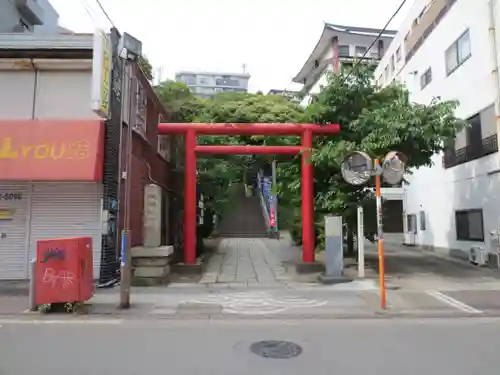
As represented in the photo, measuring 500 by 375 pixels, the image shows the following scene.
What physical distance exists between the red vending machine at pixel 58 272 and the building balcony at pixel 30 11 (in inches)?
607

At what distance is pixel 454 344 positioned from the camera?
6.38 meters

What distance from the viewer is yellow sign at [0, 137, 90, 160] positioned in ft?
35.8

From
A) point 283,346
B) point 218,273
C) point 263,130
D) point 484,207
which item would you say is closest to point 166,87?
point 263,130

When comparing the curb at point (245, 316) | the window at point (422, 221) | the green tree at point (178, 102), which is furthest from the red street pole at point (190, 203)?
the window at point (422, 221)

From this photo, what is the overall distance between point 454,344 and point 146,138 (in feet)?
36.6

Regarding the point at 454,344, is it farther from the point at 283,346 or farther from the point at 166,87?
the point at 166,87

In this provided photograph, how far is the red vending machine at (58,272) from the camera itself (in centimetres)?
847

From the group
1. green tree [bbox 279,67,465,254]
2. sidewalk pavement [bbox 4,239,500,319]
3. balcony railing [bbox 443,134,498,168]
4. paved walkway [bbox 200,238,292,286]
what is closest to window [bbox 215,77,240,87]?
paved walkway [bbox 200,238,292,286]

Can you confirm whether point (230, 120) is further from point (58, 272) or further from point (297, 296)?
Answer: point (58, 272)

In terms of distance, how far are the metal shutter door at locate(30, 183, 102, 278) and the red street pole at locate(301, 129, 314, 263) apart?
593cm

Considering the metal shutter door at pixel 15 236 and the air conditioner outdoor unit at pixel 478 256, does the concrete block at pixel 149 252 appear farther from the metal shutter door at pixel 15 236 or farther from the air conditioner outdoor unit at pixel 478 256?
the air conditioner outdoor unit at pixel 478 256

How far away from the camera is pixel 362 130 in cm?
1343

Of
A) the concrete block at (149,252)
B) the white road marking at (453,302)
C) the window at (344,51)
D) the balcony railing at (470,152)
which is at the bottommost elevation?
the white road marking at (453,302)

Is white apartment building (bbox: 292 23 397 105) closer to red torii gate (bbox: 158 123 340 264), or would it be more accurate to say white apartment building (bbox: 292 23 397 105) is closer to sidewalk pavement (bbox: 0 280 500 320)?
red torii gate (bbox: 158 123 340 264)
